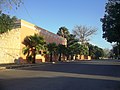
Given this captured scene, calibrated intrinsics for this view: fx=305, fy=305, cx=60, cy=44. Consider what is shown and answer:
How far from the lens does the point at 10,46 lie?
5300 cm

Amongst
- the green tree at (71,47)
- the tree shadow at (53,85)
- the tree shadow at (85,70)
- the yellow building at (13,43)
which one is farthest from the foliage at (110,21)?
the green tree at (71,47)

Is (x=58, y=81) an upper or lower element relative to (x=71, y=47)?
lower

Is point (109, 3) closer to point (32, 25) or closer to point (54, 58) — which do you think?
point (32, 25)

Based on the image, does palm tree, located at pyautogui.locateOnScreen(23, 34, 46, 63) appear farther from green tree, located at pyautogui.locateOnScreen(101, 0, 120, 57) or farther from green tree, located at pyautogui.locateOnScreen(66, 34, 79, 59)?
green tree, located at pyautogui.locateOnScreen(66, 34, 79, 59)

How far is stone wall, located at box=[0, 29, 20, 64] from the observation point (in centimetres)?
5129

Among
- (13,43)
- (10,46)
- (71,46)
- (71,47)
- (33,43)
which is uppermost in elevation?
(71,46)

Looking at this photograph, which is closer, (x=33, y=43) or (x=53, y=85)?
(x=53, y=85)

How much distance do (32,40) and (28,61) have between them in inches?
168

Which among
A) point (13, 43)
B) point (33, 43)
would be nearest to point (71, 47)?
point (33, 43)

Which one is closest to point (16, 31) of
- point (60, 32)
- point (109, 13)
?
point (109, 13)

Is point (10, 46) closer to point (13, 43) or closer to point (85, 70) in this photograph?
point (13, 43)

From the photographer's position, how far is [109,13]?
2133 inches

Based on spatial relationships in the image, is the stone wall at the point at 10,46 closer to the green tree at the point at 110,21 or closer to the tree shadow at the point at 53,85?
the green tree at the point at 110,21

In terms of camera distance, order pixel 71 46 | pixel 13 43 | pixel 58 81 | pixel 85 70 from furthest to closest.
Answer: pixel 71 46 → pixel 13 43 → pixel 85 70 → pixel 58 81
